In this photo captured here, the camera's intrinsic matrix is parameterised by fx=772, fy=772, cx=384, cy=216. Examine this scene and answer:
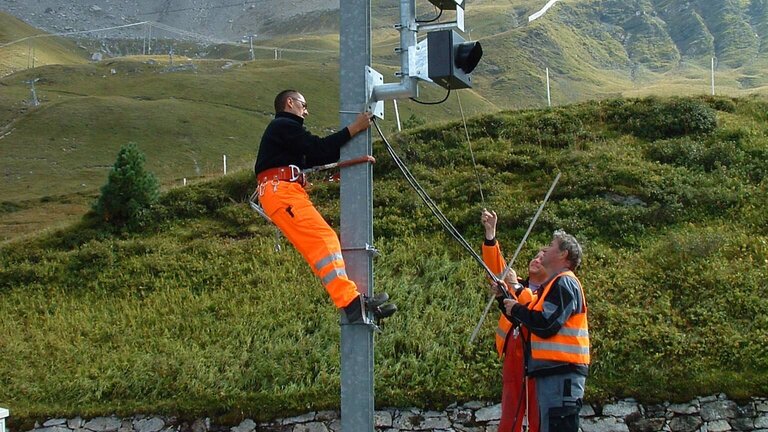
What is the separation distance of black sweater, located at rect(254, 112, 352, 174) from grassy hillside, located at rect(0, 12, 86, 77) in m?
138

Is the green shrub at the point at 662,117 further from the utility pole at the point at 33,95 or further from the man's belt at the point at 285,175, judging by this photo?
the utility pole at the point at 33,95

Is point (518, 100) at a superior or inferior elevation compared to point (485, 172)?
superior

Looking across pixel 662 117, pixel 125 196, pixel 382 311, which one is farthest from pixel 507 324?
pixel 125 196

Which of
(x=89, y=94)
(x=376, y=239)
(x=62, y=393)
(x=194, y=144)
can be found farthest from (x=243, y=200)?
(x=89, y=94)

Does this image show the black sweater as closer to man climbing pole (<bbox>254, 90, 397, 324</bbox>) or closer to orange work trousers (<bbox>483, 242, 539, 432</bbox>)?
man climbing pole (<bbox>254, 90, 397, 324</bbox>)

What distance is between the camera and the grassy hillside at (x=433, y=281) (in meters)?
10.6

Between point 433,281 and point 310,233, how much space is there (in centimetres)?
762

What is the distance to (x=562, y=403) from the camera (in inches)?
231

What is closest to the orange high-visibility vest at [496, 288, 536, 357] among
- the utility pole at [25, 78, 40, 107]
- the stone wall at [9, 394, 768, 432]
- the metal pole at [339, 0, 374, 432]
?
the metal pole at [339, 0, 374, 432]

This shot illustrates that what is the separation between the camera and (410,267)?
13664 mm

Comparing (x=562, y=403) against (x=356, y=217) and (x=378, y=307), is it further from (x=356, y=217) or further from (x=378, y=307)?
(x=356, y=217)

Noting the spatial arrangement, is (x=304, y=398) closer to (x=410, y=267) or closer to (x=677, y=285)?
(x=410, y=267)

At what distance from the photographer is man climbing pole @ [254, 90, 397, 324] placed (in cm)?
546

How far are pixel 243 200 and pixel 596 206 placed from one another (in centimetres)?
832
